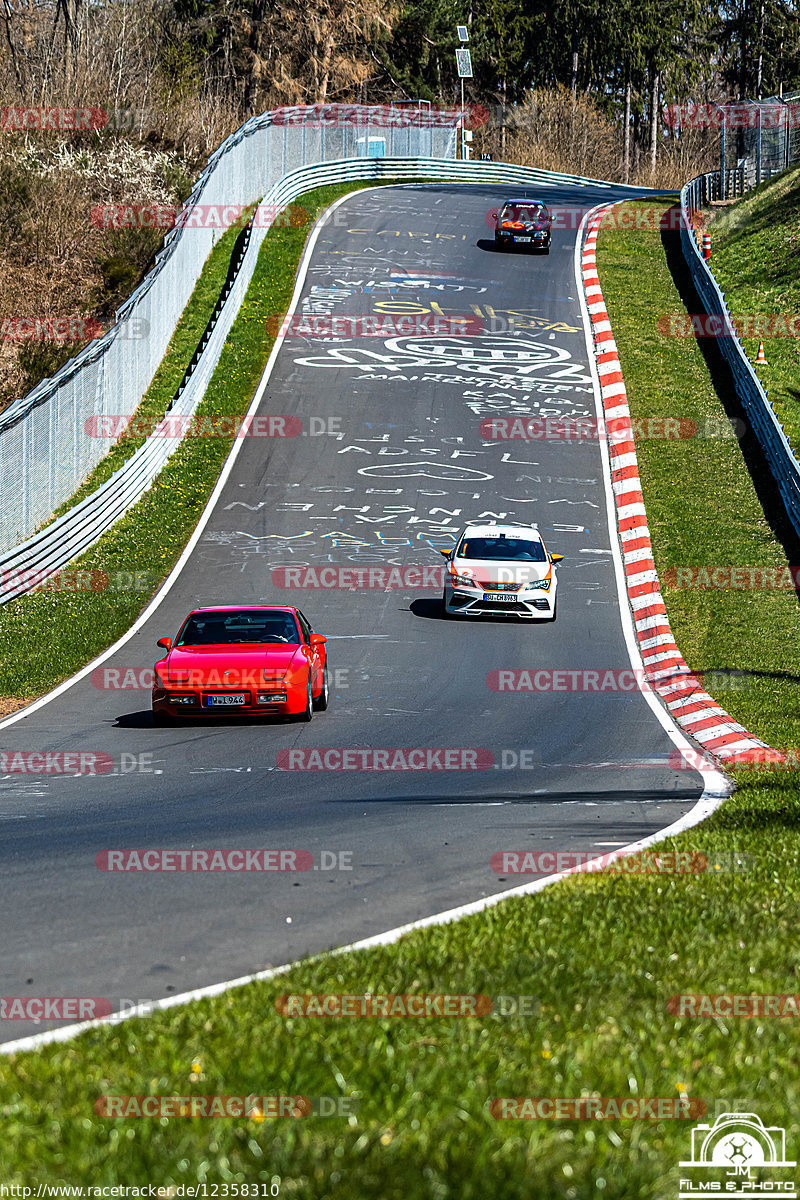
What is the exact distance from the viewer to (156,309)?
3756 centimetres

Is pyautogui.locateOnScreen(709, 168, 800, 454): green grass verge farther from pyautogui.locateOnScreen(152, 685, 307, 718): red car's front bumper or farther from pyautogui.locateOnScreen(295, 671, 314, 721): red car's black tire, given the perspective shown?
pyautogui.locateOnScreen(152, 685, 307, 718): red car's front bumper

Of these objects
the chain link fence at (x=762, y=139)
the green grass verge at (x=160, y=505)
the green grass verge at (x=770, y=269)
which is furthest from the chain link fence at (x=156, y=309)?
the chain link fence at (x=762, y=139)

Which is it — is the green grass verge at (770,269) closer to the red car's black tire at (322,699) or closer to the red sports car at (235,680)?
the red car's black tire at (322,699)

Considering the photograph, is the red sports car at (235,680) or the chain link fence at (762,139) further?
the chain link fence at (762,139)

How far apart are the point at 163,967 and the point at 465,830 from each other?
13.1 ft

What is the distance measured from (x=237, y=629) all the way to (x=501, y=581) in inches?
275

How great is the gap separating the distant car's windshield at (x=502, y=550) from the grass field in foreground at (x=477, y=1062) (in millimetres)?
14609

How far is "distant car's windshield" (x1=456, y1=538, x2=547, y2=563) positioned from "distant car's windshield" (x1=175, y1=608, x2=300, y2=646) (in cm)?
692

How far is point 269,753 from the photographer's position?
1405 cm

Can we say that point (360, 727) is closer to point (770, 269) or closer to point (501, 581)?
point (501, 581)

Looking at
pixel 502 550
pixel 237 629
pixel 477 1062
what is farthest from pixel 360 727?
pixel 477 1062

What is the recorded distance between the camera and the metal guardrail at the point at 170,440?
2383cm

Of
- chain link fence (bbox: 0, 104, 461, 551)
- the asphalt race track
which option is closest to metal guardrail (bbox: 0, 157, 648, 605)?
chain link fence (bbox: 0, 104, 461, 551)

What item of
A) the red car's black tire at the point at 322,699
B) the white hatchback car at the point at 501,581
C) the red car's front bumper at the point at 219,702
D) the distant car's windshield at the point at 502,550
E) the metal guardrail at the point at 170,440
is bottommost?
the red car's black tire at the point at 322,699
